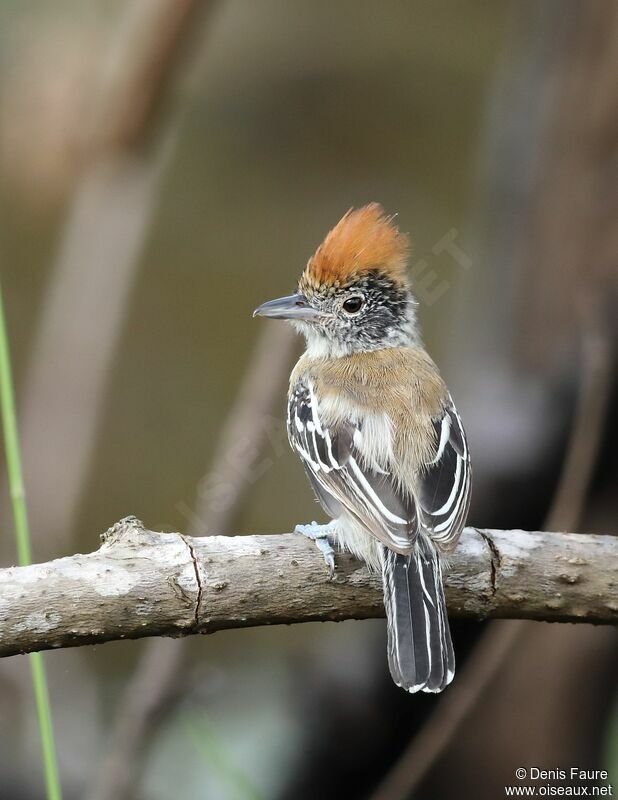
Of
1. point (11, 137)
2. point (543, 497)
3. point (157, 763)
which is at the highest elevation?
point (11, 137)

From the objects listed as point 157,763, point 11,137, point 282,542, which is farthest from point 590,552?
point 11,137

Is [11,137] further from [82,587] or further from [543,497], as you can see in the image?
[82,587]

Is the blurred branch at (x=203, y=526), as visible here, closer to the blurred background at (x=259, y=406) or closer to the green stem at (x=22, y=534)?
the blurred background at (x=259, y=406)

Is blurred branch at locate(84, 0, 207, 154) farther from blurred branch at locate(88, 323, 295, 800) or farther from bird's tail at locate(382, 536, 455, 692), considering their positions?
bird's tail at locate(382, 536, 455, 692)

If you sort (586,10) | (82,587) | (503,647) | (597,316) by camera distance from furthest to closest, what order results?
(586,10), (597,316), (503,647), (82,587)

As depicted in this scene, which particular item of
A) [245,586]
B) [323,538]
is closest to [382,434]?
[323,538]

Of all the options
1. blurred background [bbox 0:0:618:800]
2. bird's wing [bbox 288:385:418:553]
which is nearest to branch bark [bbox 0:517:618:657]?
bird's wing [bbox 288:385:418:553]

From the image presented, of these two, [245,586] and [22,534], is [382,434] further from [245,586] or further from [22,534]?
[22,534]

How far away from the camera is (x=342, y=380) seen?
387 cm

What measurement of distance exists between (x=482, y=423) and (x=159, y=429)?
3027mm

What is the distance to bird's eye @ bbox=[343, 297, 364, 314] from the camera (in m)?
4.22

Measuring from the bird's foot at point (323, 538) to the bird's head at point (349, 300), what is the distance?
1.23 m

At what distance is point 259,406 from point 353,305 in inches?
33.2

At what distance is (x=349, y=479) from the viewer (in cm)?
339
